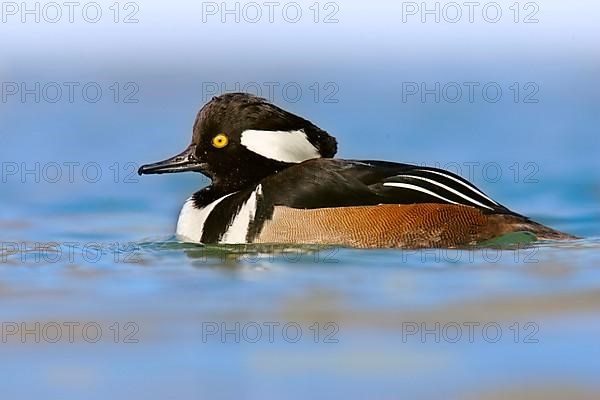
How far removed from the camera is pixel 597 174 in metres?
14.5

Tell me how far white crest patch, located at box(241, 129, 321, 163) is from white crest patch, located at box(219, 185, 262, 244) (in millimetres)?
520

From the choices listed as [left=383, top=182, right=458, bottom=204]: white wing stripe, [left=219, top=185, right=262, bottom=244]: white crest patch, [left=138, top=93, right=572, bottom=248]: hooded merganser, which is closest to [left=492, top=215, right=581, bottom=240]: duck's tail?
[left=138, top=93, right=572, bottom=248]: hooded merganser

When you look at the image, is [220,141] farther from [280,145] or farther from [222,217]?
[222,217]

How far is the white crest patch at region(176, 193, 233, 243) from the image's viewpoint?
9938mm

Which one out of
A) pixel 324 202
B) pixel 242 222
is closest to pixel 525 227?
pixel 324 202

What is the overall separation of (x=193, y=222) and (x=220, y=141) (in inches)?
25.9

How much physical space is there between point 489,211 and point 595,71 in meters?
16.8

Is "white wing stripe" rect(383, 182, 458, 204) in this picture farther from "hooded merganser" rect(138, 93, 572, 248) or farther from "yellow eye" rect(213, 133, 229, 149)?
"yellow eye" rect(213, 133, 229, 149)

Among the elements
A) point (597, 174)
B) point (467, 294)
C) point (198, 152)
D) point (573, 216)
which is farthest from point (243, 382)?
point (597, 174)

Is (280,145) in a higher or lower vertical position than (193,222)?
higher

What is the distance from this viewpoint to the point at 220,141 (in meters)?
10.2

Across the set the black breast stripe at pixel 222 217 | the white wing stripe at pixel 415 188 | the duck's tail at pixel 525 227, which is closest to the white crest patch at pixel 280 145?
the black breast stripe at pixel 222 217

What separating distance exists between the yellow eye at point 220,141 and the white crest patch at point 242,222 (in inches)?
27.2

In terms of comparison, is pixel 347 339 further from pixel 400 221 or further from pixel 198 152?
pixel 198 152
